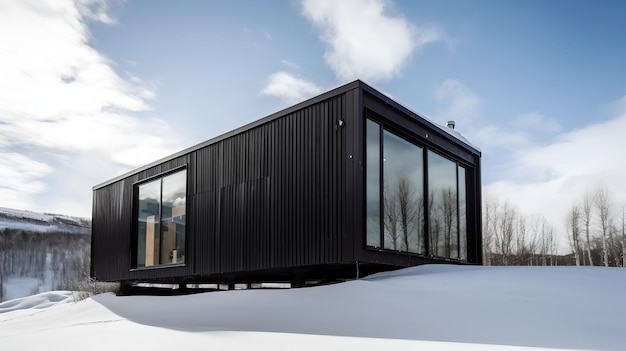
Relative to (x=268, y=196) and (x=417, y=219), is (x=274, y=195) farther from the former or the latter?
(x=417, y=219)

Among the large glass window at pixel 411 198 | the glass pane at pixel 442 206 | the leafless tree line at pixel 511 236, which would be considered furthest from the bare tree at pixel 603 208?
the glass pane at pixel 442 206

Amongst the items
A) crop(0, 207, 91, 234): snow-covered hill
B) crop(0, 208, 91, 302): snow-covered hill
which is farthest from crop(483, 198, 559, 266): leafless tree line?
crop(0, 207, 91, 234): snow-covered hill

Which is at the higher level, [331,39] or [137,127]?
[331,39]

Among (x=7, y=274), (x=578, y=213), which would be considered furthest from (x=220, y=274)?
(x=7, y=274)

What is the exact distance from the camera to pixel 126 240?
11.7 meters

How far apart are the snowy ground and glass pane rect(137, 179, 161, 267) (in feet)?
12.6

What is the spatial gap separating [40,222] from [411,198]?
7755 cm

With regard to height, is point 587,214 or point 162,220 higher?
point 587,214

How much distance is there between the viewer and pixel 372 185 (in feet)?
23.3

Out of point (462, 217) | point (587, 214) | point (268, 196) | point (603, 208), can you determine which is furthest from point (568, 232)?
point (268, 196)

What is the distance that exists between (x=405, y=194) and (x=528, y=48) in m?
6.25

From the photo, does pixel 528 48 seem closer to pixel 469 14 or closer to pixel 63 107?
pixel 469 14

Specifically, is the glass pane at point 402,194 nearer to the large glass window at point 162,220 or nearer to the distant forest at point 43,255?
the large glass window at point 162,220

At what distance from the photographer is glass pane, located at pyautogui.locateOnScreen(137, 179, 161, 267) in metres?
10.9
